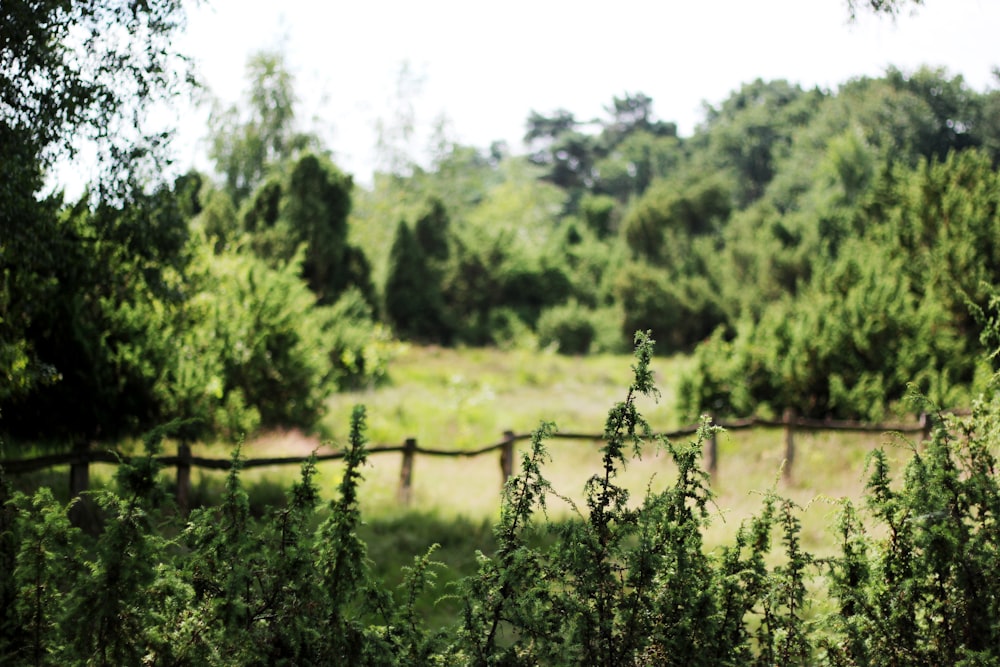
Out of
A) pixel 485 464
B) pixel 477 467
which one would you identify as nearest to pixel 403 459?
pixel 477 467

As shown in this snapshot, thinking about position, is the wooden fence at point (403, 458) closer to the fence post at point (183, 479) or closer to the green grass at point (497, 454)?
the fence post at point (183, 479)

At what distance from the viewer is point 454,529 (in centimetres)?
866

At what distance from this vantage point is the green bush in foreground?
3057 millimetres

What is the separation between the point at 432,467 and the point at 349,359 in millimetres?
5795

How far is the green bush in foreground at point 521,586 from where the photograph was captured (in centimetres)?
306

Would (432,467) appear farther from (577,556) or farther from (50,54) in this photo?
(577,556)

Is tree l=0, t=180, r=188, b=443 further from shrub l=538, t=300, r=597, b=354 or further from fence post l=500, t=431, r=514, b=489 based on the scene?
shrub l=538, t=300, r=597, b=354

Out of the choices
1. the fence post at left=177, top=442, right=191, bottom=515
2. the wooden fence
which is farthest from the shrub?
the fence post at left=177, top=442, right=191, bottom=515

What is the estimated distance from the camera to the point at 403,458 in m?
9.76

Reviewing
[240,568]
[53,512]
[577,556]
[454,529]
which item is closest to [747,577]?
[577,556]

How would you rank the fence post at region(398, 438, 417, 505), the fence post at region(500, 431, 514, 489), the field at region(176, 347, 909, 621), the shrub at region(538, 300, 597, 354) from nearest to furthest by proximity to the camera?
the field at region(176, 347, 909, 621) → the fence post at region(398, 438, 417, 505) → the fence post at region(500, 431, 514, 489) → the shrub at region(538, 300, 597, 354)

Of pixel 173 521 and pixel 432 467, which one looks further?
pixel 432 467

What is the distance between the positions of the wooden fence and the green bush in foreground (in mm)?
795

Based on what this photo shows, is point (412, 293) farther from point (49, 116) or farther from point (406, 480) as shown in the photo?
point (49, 116)
